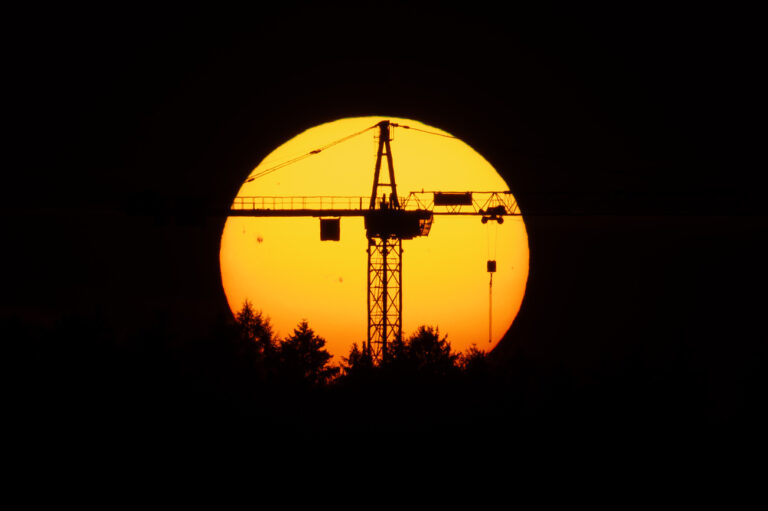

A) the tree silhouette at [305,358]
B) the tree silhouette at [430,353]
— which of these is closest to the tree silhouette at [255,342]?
the tree silhouette at [305,358]

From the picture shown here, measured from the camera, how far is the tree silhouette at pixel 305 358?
3234 centimetres

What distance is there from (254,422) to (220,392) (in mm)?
3092

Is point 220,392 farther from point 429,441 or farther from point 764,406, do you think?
point 764,406

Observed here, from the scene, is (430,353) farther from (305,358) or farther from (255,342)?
(255,342)

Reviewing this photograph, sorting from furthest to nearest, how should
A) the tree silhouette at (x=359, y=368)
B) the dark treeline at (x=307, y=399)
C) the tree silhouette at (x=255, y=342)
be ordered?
the tree silhouette at (x=255, y=342) → the tree silhouette at (x=359, y=368) → the dark treeline at (x=307, y=399)

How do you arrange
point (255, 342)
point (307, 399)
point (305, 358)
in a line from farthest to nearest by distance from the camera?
point (255, 342) < point (305, 358) < point (307, 399)

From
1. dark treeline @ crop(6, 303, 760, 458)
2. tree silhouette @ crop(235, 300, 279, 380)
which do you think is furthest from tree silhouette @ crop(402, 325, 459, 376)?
tree silhouette @ crop(235, 300, 279, 380)

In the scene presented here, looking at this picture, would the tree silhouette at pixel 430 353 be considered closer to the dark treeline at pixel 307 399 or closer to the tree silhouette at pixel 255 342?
the dark treeline at pixel 307 399

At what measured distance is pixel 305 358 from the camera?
3566cm

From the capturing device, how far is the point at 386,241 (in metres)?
41.2

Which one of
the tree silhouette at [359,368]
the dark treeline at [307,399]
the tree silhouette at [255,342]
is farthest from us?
the tree silhouette at [255,342]

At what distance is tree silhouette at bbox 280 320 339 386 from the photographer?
32.3 meters

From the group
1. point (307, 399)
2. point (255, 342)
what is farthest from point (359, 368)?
point (255, 342)

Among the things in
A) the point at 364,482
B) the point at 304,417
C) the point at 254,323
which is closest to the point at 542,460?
the point at 364,482
